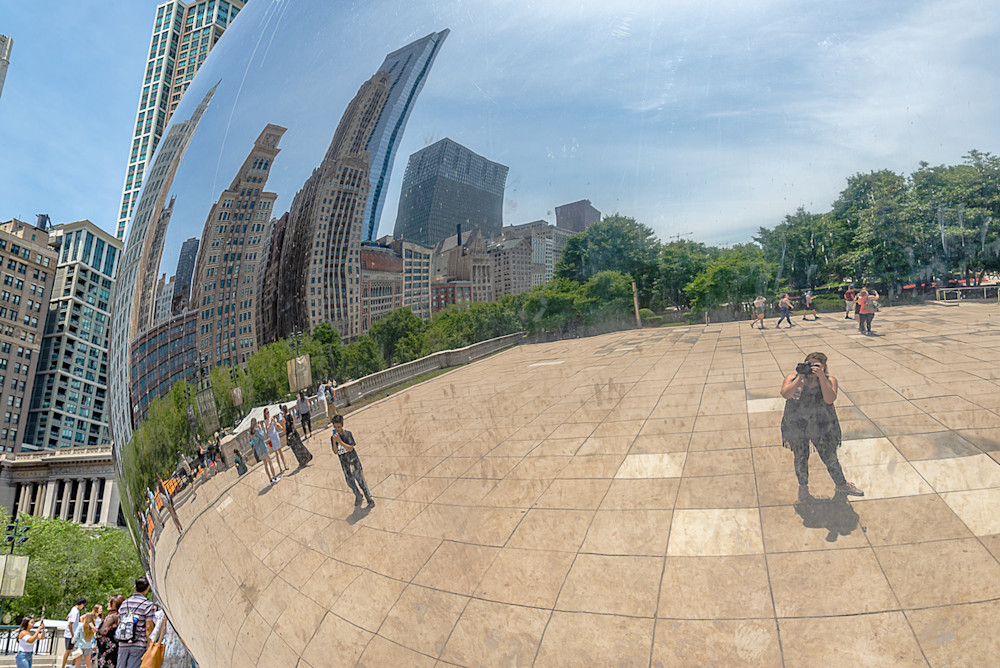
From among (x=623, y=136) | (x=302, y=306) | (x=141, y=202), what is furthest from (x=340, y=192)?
(x=141, y=202)

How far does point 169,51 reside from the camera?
339ft

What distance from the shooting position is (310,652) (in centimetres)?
125

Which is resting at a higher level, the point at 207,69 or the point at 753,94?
the point at 207,69

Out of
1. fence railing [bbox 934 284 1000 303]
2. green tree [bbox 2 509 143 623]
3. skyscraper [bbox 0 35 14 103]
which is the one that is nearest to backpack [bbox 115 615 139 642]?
fence railing [bbox 934 284 1000 303]

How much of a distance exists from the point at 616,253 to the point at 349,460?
77 cm

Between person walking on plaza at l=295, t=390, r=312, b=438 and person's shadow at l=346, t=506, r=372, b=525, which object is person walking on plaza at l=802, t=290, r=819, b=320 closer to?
person's shadow at l=346, t=506, r=372, b=525

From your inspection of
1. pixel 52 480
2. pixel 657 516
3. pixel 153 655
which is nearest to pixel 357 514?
pixel 657 516

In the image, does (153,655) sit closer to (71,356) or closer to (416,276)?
(416,276)

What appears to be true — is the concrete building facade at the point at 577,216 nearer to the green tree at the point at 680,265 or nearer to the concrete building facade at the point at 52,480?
the green tree at the point at 680,265

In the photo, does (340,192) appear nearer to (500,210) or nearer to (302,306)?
(302,306)

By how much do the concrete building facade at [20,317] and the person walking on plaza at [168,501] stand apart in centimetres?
9714

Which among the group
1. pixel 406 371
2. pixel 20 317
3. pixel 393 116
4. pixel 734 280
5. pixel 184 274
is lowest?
pixel 406 371

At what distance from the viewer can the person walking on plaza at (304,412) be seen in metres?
1.34

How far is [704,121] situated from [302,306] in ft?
3.33
